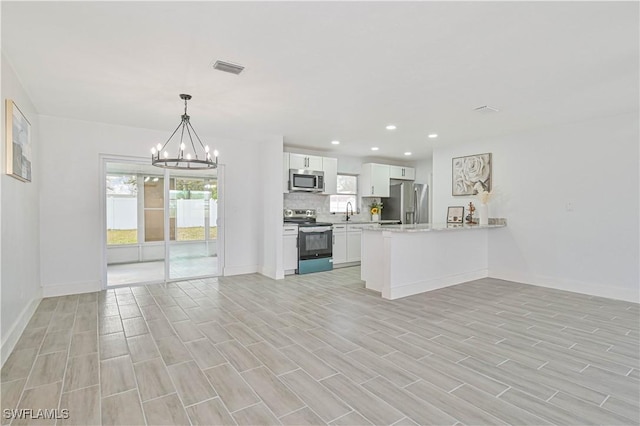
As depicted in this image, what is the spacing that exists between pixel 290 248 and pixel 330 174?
1.91 metres

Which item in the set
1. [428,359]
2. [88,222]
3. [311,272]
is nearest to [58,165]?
[88,222]

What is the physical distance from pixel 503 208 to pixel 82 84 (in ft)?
20.2

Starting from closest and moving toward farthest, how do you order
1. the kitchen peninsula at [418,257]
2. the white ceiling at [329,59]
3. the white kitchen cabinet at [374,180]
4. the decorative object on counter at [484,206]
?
the white ceiling at [329,59], the kitchen peninsula at [418,257], the decorative object on counter at [484,206], the white kitchen cabinet at [374,180]

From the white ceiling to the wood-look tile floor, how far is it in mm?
2444

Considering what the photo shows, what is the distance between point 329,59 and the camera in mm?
2660

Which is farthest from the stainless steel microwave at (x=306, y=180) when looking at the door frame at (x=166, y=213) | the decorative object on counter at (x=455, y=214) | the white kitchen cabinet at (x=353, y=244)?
the decorative object on counter at (x=455, y=214)

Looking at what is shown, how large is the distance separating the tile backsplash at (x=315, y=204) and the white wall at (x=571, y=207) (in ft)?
10.2

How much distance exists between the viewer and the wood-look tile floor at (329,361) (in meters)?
1.93

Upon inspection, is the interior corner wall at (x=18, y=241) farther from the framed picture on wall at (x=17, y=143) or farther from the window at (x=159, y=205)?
the window at (x=159, y=205)

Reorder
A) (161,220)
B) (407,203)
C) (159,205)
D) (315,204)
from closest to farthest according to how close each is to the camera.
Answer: (159,205), (161,220), (315,204), (407,203)

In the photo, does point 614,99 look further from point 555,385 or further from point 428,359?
point 428,359

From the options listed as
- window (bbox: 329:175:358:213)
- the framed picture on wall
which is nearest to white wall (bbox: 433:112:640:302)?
window (bbox: 329:175:358:213)

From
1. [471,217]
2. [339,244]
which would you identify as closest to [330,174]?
[339,244]

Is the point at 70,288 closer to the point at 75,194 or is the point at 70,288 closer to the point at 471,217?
the point at 75,194
